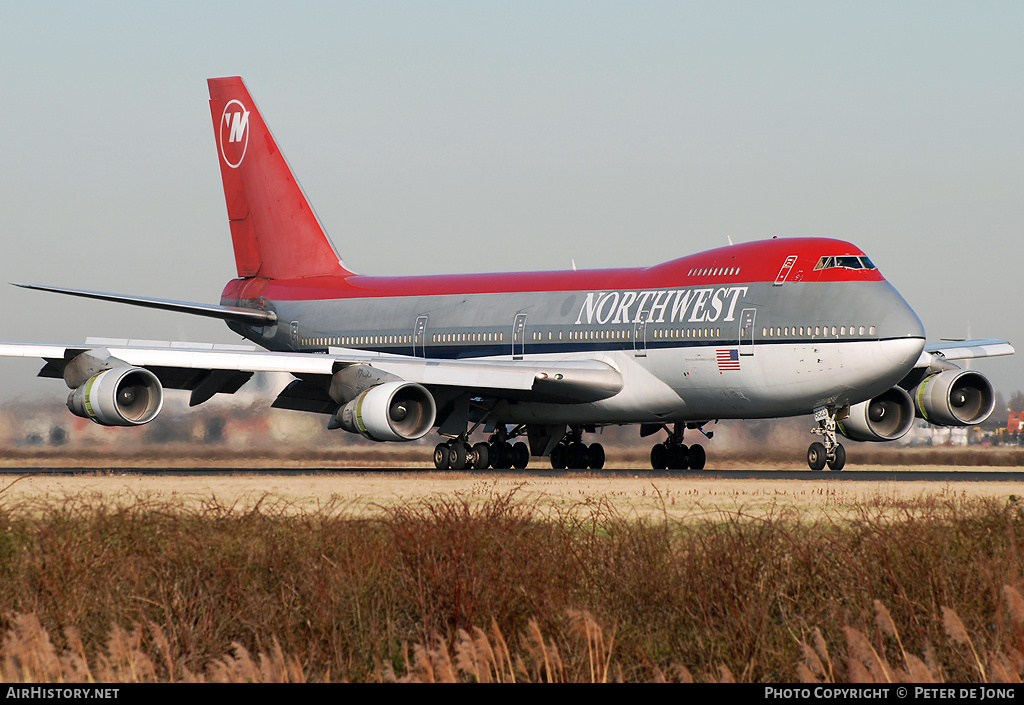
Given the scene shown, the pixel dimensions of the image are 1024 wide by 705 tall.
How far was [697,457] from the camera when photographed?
33.3 m

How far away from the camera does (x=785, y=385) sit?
1101 inches

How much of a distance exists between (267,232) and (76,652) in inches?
1215

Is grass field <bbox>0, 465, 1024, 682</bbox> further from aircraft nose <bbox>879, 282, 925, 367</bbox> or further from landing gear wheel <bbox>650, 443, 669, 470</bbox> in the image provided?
landing gear wheel <bbox>650, 443, 669, 470</bbox>

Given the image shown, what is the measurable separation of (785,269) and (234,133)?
20262 millimetres

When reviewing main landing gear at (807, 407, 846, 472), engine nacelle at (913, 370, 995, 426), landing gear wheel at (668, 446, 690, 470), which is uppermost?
engine nacelle at (913, 370, 995, 426)

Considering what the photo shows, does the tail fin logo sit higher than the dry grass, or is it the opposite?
the tail fin logo

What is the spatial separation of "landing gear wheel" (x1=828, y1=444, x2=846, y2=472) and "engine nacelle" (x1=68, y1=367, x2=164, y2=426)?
14.2m

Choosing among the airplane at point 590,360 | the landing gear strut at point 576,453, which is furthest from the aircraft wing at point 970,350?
the landing gear strut at point 576,453

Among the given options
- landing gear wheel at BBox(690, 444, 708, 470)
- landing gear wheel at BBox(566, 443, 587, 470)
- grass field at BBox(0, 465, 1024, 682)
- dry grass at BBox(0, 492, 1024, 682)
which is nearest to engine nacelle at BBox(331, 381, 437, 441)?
landing gear wheel at BBox(566, 443, 587, 470)

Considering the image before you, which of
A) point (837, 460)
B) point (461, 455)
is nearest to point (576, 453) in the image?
point (461, 455)

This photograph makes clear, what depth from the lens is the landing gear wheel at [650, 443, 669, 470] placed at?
33.5m

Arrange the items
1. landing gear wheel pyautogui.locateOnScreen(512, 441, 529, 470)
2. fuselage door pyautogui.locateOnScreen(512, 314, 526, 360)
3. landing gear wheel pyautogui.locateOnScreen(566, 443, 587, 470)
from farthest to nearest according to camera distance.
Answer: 1. landing gear wheel pyautogui.locateOnScreen(566, 443, 587, 470)
2. landing gear wheel pyautogui.locateOnScreen(512, 441, 529, 470)
3. fuselage door pyautogui.locateOnScreen(512, 314, 526, 360)

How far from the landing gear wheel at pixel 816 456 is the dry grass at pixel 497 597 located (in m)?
15.1
